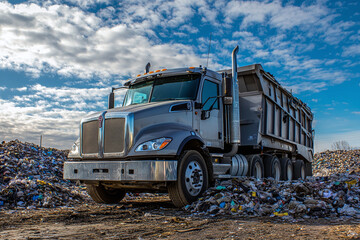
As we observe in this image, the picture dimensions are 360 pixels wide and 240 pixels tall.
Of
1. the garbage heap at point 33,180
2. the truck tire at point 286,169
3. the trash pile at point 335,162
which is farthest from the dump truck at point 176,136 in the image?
the trash pile at point 335,162

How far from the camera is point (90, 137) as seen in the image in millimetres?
6074

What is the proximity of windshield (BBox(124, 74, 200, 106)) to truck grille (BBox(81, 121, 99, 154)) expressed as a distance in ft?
4.18

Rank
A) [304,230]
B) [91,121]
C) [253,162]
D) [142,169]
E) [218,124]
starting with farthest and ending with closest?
[253,162]
[218,124]
[91,121]
[142,169]
[304,230]

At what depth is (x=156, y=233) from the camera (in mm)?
3953

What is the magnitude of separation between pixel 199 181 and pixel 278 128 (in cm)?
510

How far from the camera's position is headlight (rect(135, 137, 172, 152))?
5402 millimetres

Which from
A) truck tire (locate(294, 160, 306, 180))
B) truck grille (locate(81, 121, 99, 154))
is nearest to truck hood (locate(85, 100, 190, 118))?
truck grille (locate(81, 121, 99, 154))

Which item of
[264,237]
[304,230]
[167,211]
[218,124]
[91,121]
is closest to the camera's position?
[264,237]

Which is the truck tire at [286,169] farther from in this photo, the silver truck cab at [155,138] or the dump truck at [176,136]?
the silver truck cab at [155,138]

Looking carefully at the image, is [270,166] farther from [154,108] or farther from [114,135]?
[114,135]

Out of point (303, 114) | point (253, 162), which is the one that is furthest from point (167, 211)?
point (303, 114)

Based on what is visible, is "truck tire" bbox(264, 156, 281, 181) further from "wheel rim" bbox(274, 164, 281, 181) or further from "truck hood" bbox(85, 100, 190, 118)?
"truck hood" bbox(85, 100, 190, 118)

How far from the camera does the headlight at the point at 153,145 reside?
5.40 m

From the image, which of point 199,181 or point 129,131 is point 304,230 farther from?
point 129,131
